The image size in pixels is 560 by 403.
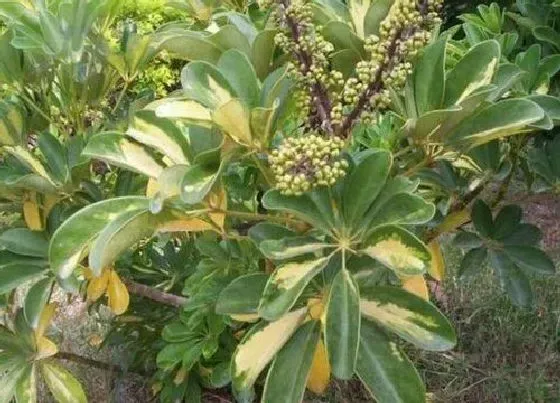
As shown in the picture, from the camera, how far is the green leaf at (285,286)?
3.36ft

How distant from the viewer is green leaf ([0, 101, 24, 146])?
4.72 feet

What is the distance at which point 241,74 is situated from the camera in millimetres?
1143

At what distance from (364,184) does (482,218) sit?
1.85 ft

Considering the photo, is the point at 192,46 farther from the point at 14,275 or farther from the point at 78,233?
the point at 14,275

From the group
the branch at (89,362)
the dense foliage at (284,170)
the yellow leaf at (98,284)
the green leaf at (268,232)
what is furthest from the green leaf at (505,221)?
the branch at (89,362)

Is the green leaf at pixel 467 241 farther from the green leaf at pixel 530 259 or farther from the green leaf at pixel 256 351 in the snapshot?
the green leaf at pixel 256 351

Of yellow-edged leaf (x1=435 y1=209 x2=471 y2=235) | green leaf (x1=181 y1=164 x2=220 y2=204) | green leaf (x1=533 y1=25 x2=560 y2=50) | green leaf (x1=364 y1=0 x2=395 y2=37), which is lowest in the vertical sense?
yellow-edged leaf (x1=435 y1=209 x2=471 y2=235)

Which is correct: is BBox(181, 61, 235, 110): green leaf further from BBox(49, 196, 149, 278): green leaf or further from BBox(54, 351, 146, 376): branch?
BBox(54, 351, 146, 376): branch

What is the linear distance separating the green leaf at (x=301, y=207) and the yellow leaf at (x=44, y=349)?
706 millimetres

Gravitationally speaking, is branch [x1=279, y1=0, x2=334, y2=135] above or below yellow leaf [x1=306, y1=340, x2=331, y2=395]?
above

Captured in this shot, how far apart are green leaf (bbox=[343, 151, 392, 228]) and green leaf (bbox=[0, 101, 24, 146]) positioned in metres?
0.64

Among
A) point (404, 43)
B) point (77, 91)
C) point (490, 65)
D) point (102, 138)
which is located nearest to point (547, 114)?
point (490, 65)

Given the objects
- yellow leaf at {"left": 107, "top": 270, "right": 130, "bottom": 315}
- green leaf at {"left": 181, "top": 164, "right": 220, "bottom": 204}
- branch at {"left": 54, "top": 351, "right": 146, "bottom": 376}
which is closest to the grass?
branch at {"left": 54, "top": 351, "right": 146, "bottom": 376}

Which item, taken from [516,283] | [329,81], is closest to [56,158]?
[329,81]
